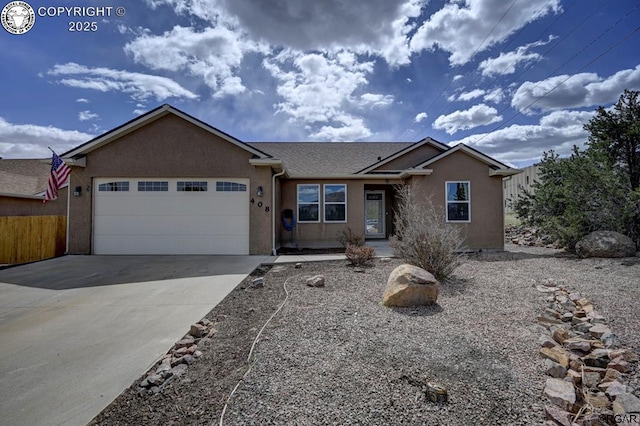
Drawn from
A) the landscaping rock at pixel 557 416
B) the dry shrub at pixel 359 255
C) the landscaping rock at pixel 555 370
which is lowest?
the landscaping rock at pixel 557 416

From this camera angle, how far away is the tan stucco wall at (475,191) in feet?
37.9

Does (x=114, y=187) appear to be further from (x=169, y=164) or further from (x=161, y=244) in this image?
(x=161, y=244)

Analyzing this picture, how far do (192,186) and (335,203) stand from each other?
18.1 feet

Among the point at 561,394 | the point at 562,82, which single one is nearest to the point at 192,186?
the point at 561,394

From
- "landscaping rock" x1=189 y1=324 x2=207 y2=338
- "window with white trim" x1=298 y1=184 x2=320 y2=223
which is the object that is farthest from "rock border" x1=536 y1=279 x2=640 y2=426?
"window with white trim" x1=298 y1=184 x2=320 y2=223

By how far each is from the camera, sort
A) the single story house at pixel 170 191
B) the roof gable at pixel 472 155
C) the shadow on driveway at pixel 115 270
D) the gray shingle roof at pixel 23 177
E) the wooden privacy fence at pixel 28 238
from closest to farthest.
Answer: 1. the shadow on driveway at pixel 115 270
2. the wooden privacy fence at pixel 28 238
3. the single story house at pixel 170 191
4. the roof gable at pixel 472 155
5. the gray shingle roof at pixel 23 177

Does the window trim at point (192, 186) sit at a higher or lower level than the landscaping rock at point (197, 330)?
higher

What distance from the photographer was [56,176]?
956 centimetres

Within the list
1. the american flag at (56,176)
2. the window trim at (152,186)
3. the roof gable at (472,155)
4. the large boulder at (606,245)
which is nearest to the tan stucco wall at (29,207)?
the american flag at (56,176)

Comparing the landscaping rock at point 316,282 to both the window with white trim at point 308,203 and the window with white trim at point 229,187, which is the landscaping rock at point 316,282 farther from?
the window with white trim at point 308,203

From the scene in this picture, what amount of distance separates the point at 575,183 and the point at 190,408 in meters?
12.3

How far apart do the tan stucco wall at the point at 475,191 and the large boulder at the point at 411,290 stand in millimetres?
7501

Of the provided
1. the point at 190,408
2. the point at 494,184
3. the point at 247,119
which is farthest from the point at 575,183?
the point at 247,119

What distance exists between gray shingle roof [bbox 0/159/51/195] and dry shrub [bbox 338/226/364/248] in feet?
46.5
